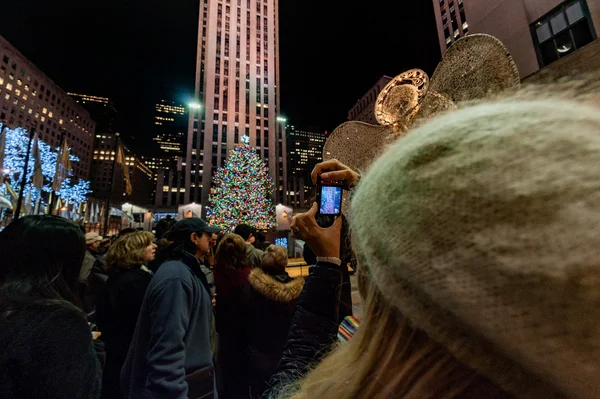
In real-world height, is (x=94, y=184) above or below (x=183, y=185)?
above

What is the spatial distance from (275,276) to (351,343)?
7.59 ft

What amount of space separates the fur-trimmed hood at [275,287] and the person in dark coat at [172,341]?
1.91ft

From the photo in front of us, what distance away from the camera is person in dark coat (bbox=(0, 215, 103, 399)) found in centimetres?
126

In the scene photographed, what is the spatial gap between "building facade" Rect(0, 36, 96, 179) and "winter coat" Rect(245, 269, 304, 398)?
60096 mm

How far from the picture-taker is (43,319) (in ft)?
4.45

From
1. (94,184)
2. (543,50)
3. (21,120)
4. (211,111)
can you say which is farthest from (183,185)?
(543,50)

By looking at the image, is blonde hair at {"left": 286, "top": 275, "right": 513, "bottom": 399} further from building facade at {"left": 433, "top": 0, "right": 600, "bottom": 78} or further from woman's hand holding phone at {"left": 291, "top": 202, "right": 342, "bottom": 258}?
building facade at {"left": 433, "top": 0, "right": 600, "bottom": 78}

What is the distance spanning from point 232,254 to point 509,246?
3216mm

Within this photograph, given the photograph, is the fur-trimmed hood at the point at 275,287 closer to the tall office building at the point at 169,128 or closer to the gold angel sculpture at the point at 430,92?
the gold angel sculpture at the point at 430,92

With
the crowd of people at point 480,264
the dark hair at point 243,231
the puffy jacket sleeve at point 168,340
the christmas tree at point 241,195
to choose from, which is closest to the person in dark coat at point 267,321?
the puffy jacket sleeve at point 168,340

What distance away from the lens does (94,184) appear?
80.9 metres

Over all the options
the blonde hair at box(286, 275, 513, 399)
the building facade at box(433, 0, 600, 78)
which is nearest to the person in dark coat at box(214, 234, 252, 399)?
the blonde hair at box(286, 275, 513, 399)

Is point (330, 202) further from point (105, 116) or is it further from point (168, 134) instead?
point (168, 134)

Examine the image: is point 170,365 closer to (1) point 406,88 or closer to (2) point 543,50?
(1) point 406,88
